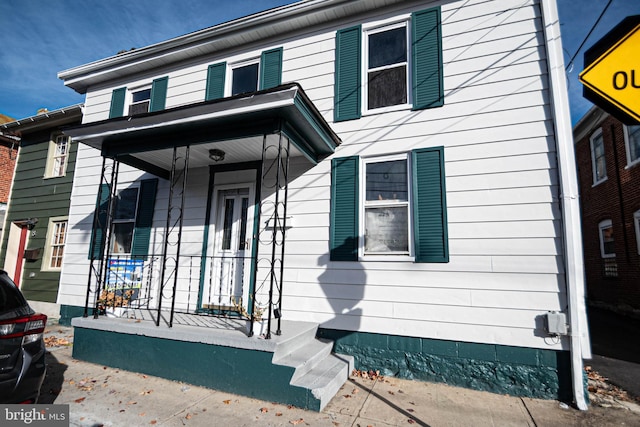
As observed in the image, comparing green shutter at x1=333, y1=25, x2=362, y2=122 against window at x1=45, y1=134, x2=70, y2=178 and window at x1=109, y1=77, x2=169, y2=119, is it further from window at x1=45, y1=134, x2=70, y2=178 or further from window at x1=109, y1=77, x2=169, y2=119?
window at x1=45, y1=134, x2=70, y2=178

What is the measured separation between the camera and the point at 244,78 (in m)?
6.66

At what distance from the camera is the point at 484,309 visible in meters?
4.37

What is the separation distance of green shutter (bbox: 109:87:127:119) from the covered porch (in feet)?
5.20

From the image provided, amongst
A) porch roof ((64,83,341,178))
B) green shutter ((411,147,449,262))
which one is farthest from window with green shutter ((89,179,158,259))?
green shutter ((411,147,449,262))

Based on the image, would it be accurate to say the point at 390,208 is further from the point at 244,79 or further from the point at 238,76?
the point at 238,76

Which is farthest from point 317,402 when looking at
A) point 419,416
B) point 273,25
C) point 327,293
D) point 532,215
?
point 273,25

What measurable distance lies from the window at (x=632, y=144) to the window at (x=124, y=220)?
13164mm

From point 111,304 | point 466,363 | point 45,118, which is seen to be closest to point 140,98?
point 45,118

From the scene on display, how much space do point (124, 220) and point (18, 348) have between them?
445 centimetres

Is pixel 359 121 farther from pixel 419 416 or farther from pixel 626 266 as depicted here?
pixel 626 266

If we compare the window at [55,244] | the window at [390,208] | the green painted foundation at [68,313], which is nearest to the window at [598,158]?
the window at [390,208]

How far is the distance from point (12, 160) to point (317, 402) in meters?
14.1

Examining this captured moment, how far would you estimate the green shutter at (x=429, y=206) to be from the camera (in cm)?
469

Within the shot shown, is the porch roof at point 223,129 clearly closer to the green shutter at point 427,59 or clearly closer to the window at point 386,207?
the window at point 386,207
